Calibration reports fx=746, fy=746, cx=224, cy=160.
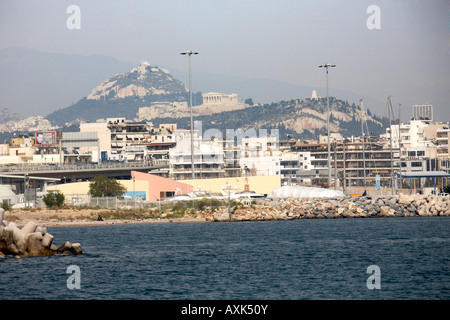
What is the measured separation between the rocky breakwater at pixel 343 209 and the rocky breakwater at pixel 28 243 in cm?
4182

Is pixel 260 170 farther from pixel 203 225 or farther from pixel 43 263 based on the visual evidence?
pixel 43 263

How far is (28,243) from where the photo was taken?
55281 mm

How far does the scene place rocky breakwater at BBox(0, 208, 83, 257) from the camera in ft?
179

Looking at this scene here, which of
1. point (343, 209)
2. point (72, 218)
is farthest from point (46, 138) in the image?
point (343, 209)

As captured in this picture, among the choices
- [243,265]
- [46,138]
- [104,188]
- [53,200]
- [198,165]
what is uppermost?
[46,138]

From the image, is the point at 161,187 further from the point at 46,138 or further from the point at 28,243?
the point at 28,243

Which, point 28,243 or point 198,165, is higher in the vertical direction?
point 198,165

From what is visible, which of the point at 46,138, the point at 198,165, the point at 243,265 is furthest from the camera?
the point at 46,138

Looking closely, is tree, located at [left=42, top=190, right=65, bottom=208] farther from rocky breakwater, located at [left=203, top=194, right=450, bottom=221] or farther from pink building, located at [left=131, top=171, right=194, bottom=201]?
pink building, located at [left=131, top=171, right=194, bottom=201]

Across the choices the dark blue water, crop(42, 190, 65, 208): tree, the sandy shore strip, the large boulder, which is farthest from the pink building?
the large boulder

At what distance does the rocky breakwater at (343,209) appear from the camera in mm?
99375

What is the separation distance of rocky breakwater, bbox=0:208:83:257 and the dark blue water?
1.03 metres

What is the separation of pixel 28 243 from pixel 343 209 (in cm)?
5622
